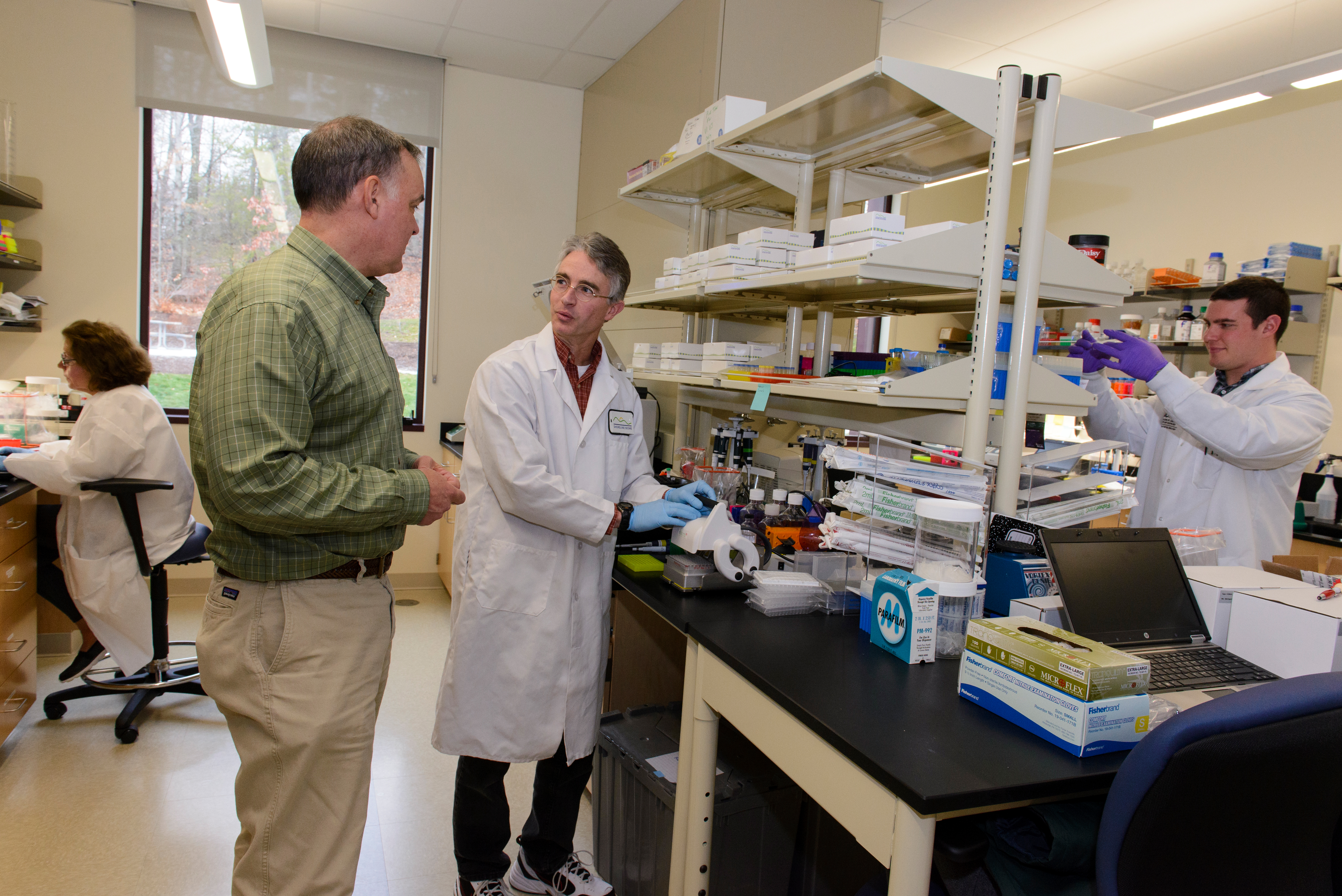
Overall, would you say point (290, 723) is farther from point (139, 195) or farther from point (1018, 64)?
point (1018, 64)

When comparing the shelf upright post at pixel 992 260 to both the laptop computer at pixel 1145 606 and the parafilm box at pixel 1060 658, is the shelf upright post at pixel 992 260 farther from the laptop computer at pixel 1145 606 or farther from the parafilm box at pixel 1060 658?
the parafilm box at pixel 1060 658

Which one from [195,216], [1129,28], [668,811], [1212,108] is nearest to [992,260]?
[668,811]

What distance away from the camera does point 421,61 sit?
4355 mm

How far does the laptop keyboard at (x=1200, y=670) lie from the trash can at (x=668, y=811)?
2.34 feet

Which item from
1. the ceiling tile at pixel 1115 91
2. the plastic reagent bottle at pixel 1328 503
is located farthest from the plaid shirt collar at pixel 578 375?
the plastic reagent bottle at pixel 1328 503

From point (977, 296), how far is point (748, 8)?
6.42 ft

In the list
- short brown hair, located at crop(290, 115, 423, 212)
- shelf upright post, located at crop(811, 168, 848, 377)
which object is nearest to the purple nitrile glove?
shelf upright post, located at crop(811, 168, 848, 377)

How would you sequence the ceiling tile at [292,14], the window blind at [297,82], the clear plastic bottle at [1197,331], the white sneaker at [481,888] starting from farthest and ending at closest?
the clear plastic bottle at [1197,331]
the window blind at [297,82]
the ceiling tile at [292,14]
the white sneaker at [481,888]

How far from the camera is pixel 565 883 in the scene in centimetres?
195

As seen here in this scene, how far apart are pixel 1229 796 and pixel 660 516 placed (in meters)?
1.22

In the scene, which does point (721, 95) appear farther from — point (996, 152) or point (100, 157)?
point (100, 157)

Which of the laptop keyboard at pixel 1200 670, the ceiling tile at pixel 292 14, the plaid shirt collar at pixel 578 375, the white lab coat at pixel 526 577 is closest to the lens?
the laptop keyboard at pixel 1200 670

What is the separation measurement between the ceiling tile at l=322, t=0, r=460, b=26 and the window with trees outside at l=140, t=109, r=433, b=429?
782 millimetres

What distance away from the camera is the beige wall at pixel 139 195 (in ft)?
12.4
